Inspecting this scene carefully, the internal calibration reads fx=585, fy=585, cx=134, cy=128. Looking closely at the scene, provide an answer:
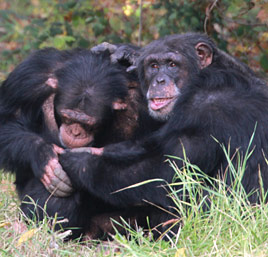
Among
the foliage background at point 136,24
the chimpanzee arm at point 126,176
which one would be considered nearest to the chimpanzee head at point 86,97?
the chimpanzee arm at point 126,176

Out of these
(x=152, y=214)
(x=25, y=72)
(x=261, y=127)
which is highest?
(x=25, y=72)

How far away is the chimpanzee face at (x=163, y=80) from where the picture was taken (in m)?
5.23

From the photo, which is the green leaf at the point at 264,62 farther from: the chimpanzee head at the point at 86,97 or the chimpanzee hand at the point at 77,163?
the chimpanzee hand at the point at 77,163

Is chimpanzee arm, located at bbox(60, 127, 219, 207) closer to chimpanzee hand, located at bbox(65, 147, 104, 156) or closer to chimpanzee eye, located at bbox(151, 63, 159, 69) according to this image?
chimpanzee hand, located at bbox(65, 147, 104, 156)

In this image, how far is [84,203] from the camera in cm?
539

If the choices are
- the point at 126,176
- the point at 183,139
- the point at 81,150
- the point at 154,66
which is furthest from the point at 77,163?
the point at 154,66

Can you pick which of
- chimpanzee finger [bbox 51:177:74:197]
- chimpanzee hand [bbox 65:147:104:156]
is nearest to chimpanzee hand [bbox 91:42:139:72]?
chimpanzee hand [bbox 65:147:104:156]

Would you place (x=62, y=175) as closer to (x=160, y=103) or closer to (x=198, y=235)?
(x=160, y=103)

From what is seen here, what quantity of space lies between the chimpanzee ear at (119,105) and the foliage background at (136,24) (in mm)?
2529

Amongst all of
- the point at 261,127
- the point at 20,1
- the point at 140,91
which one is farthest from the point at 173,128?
the point at 20,1

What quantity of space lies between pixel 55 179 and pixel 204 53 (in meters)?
1.84

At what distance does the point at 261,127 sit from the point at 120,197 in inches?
51.5

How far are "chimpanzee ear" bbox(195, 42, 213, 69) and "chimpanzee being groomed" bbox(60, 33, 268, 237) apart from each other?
0.55ft

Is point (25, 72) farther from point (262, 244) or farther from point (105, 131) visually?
point (262, 244)
